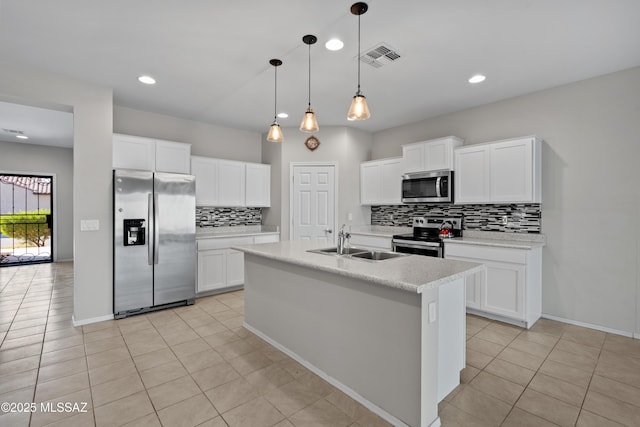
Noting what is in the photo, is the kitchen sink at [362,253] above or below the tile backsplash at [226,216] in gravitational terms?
below

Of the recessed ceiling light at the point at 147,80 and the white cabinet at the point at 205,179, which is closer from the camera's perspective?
the recessed ceiling light at the point at 147,80

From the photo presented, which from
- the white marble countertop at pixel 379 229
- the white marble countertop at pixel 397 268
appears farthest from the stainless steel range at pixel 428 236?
the white marble countertop at pixel 397 268

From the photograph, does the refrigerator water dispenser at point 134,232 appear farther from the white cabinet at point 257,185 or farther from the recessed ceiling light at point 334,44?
the recessed ceiling light at point 334,44

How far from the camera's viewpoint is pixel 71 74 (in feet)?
10.7

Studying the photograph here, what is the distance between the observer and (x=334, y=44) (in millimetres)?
2629

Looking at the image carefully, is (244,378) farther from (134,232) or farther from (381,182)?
(381,182)

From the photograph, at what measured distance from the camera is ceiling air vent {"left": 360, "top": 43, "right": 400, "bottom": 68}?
107 inches

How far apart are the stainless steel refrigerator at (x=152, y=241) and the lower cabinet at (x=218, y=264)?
0.87 feet

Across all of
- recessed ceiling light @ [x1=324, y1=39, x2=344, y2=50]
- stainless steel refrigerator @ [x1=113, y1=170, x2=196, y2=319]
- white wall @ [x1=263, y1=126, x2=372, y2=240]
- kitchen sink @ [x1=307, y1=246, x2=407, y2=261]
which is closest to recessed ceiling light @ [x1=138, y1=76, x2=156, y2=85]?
stainless steel refrigerator @ [x1=113, y1=170, x2=196, y2=319]

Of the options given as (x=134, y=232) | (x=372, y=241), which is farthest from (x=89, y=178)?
(x=372, y=241)

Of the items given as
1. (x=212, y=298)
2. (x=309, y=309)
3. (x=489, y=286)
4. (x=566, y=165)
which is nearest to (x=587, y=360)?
(x=489, y=286)

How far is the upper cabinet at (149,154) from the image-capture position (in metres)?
3.85

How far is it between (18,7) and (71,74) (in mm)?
1150

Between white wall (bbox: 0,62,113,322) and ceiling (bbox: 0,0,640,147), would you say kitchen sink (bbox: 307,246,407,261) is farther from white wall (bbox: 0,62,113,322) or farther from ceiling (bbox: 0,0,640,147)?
white wall (bbox: 0,62,113,322)
